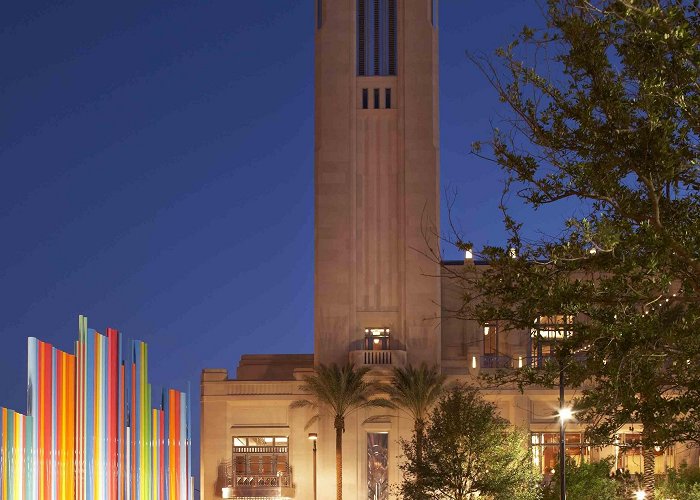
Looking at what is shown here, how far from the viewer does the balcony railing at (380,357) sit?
232ft

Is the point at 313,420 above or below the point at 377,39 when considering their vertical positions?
below

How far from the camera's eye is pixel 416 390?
221ft

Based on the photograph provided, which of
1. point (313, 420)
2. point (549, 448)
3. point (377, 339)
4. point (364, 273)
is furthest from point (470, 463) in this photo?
point (364, 273)

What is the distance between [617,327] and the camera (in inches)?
683

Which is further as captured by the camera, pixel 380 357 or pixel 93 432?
pixel 380 357

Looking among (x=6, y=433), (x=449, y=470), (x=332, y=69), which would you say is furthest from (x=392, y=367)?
(x=6, y=433)

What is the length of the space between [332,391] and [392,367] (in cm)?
359

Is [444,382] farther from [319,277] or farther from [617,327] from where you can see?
[617,327]

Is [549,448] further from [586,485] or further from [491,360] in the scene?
[586,485]

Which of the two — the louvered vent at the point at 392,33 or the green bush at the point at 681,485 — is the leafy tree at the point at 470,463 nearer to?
the green bush at the point at 681,485

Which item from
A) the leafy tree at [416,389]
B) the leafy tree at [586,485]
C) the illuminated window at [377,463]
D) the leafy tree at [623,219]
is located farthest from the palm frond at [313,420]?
the leafy tree at [623,219]

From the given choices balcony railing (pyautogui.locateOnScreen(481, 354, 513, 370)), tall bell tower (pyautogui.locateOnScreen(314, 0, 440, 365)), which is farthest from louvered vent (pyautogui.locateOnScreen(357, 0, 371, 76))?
balcony railing (pyautogui.locateOnScreen(481, 354, 513, 370))

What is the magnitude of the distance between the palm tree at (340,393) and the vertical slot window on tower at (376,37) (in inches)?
658

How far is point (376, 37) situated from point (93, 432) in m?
32.3
